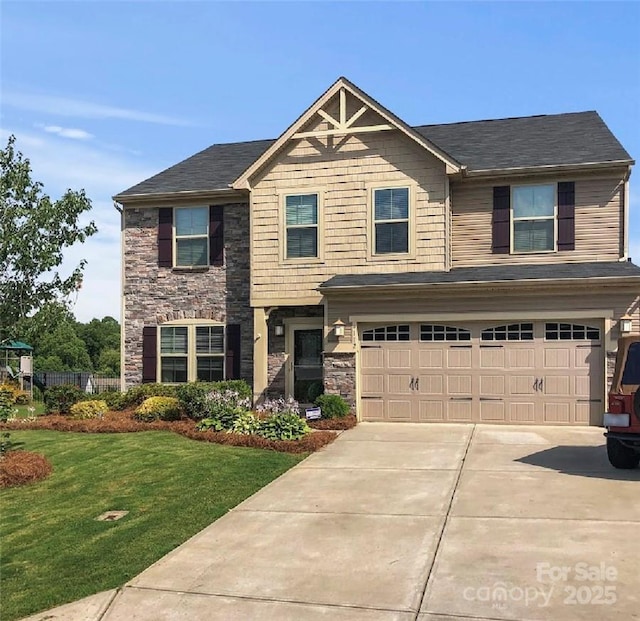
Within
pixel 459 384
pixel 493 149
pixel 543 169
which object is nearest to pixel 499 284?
pixel 459 384

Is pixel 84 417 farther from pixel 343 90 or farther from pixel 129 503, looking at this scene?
pixel 343 90

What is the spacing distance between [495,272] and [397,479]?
7.33 m

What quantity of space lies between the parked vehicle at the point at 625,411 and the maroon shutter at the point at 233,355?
415 inches

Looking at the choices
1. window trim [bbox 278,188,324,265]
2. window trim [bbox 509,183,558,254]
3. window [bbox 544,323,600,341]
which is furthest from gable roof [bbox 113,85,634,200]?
window [bbox 544,323,600,341]

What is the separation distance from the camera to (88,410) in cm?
1661

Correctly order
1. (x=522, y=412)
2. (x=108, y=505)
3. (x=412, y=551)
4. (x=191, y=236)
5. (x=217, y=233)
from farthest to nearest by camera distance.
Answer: (x=191, y=236) < (x=217, y=233) < (x=522, y=412) < (x=108, y=505) < (x=412, y=551)

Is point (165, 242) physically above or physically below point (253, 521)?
above

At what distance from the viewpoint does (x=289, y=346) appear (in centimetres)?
1784

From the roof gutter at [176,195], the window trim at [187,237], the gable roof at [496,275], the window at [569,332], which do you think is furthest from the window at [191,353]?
the window at [569,332]

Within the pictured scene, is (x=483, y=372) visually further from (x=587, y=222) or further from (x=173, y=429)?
(x=173, y=429)

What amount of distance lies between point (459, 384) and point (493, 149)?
6709 mm

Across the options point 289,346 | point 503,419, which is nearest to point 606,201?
point 503,419

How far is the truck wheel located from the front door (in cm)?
859

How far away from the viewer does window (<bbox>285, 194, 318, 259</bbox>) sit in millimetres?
17250
